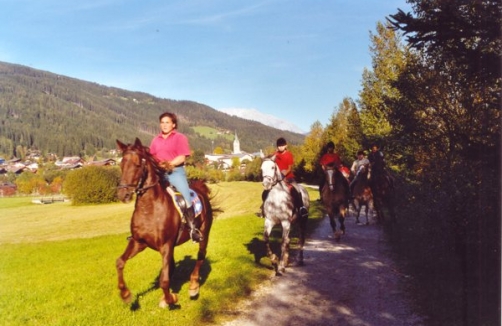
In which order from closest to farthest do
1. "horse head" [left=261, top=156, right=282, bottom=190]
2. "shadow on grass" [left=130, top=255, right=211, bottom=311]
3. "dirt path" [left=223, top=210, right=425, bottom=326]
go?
"dirt path" [left=223, top=210, right=425, bottom=326] < "shadow on grass" [left=130, top=255, right=211, bottom=311] < "horse head" [left=261, top=156, right=282, bottom=190]

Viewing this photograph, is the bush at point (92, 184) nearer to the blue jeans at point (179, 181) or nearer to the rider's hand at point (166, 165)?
the blue jeans at point (179, 181)

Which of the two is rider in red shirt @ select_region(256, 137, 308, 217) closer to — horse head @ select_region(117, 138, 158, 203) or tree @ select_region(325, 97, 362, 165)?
horse head @ select_region(117, 138, 158, 203)

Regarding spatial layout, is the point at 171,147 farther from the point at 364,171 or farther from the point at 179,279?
the point at 364,171

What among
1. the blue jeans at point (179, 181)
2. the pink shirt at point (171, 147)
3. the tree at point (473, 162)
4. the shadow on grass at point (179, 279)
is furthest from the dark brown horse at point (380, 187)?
the pink shirt at point (171, 147)

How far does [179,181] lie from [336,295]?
3987 mm

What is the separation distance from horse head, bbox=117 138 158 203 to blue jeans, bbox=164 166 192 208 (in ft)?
2.38

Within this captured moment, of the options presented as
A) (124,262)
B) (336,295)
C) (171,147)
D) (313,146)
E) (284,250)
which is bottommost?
(336,295)

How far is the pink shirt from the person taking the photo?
7586 mm

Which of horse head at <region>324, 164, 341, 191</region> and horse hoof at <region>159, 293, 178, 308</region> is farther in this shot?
horse head at <region>324, 164, 341, 191</region>

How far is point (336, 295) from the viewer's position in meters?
7.52

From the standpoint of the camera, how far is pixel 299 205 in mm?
10516

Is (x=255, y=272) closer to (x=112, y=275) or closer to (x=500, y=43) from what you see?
(x=112, y=275)

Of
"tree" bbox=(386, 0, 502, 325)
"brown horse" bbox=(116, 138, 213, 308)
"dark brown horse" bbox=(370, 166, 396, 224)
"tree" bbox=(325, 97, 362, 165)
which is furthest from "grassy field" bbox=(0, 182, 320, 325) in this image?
"tree" bbox=(325, 97, 362, 165)

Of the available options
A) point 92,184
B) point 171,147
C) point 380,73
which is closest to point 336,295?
point 171,147
